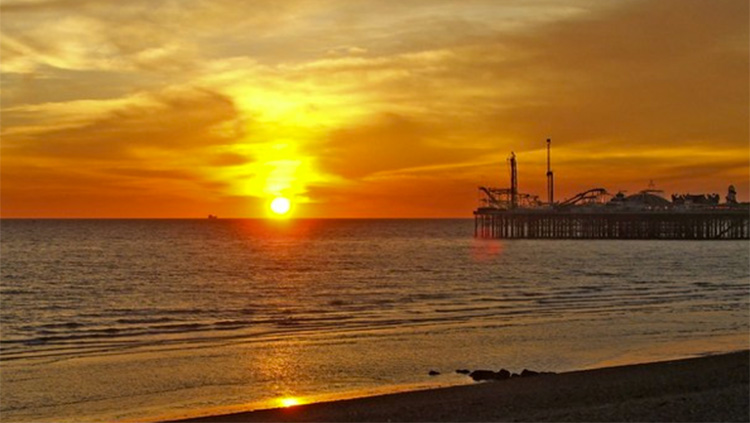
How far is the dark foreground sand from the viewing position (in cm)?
1272

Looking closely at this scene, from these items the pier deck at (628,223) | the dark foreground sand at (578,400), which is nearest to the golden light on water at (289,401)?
the dark foreground sand at (578,400)

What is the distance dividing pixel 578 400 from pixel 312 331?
48.4 ft

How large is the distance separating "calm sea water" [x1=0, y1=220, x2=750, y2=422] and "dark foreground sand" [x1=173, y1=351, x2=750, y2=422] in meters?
2.17

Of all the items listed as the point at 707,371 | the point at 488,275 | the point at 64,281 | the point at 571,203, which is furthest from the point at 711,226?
the point at 707,371

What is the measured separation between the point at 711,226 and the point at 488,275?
7848 centimetres

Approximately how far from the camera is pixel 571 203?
13475 centimetres

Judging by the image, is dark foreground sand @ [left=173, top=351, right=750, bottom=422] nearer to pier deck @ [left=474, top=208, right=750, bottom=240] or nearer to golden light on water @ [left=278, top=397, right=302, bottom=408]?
golden light on water @ [left=278, top=397, right=302, bottom=408]

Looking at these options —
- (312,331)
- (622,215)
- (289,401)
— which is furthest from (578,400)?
(622,215)

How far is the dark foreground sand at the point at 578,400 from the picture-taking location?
41.7ft

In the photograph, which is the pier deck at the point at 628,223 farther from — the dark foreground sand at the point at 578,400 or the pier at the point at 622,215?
the dark foreground sand at the point at 578,400

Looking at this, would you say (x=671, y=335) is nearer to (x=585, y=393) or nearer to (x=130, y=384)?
(x=585, y=393)

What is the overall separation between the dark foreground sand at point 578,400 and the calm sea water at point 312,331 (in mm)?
2166

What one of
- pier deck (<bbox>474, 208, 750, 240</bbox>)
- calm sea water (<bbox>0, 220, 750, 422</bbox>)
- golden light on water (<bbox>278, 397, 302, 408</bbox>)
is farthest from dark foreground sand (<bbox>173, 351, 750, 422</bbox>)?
pier deck (<bbox>474, 208, 750, 240</bbox>)

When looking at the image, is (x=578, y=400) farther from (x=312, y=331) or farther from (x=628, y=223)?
(x=628, y=223)
